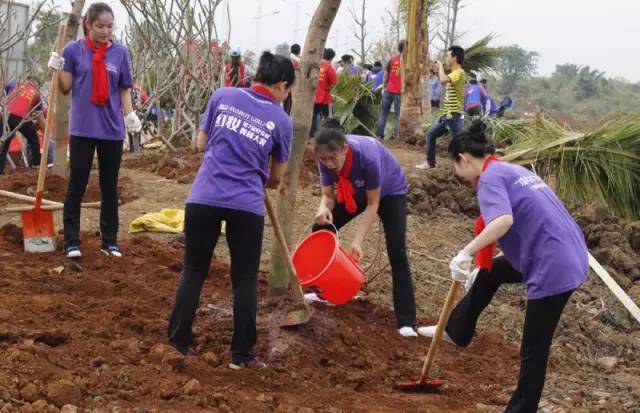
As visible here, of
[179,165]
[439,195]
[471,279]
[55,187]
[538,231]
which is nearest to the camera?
[538,231]

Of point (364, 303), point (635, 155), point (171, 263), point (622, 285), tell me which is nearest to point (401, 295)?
point (364, 303)

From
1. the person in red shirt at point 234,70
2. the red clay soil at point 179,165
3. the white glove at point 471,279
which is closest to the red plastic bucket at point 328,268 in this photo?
the white glove at point 471,279

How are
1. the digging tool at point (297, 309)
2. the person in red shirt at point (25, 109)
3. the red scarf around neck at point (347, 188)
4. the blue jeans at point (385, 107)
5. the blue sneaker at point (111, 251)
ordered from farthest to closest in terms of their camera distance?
the blue jeans at point (385, 107)
the person in red shirt at point (25, 109)
the blue sneaker at point (111, 251)
the red scarf around neck at point (347, 188)
the digging tool at point (297, 309)

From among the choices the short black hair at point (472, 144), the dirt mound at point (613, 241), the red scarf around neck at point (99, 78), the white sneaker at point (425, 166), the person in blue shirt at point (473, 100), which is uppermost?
the red scarf around neck at point (99, 78)

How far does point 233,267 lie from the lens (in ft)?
13.3

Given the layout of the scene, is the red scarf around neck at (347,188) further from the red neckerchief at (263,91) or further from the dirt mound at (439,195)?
the dirt mound at (439,195)

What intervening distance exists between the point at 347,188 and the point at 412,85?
8.89 metres

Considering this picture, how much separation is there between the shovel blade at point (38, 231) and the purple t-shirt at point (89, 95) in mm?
592

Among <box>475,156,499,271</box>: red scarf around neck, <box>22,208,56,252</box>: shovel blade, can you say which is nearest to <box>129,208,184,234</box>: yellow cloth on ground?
<box>22,208,56,252</box>: shovel blade

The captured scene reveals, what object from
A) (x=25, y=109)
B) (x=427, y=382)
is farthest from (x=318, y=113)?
(x=427, y=382)

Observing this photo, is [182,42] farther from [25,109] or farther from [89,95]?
[89,95]

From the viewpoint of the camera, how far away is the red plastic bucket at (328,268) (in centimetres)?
477

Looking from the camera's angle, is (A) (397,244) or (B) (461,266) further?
(A) (397,244)

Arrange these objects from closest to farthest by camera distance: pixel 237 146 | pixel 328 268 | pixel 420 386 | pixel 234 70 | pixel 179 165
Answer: pixel 237 146 < pixel 420 386 < pixel 328 268 < pixel 179 165 < pixel 234 70
